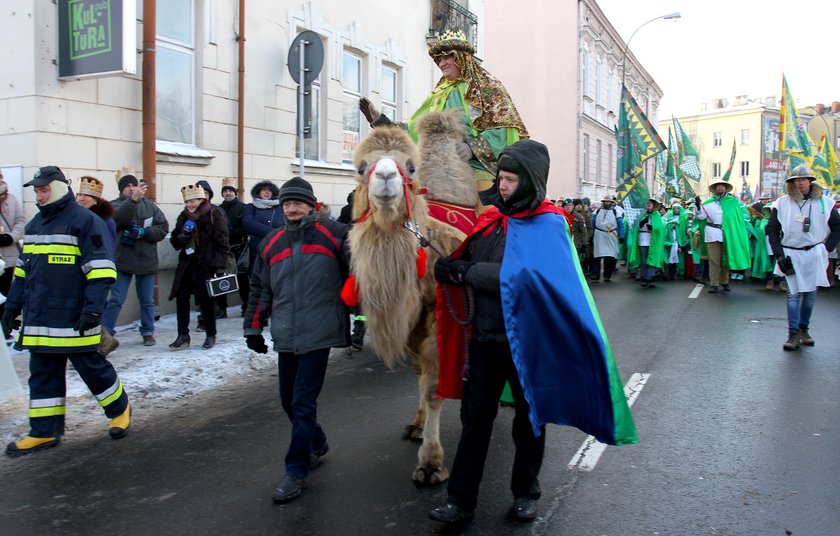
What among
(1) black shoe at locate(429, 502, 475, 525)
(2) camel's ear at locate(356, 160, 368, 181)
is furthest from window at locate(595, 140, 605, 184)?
(1) black shoe at locate(429, 502, 475, 525)

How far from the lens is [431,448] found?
4.35 meters

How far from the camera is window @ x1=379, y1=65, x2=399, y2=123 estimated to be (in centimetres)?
1534

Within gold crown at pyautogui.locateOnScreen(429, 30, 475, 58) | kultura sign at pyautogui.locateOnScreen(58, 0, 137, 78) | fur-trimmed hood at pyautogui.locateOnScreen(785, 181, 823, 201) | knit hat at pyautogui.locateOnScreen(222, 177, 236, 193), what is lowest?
fur-trimmed hood at pyautogui.locateOnScreen(785, 181, 823, 201)

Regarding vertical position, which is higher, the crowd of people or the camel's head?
the camel's head

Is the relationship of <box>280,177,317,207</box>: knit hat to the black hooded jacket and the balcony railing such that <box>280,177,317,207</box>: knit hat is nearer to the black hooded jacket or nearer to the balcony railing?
the black hooded jacket

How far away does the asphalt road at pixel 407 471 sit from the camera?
376 cm

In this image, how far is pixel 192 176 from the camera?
10273 mm

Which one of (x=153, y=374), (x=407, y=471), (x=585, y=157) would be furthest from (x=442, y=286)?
(x=585, y=157)

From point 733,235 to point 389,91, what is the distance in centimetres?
803

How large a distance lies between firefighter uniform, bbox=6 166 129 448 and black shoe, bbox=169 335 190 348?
9.22ft

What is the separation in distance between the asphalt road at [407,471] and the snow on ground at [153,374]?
0.33 meters

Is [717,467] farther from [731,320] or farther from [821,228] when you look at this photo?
[731,320]

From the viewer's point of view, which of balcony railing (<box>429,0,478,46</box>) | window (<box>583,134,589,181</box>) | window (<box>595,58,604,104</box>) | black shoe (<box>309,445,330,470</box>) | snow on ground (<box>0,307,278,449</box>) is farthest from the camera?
window (<box>595,58,604,104</box>)

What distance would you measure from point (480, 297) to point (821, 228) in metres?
6.45
